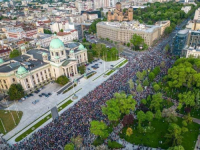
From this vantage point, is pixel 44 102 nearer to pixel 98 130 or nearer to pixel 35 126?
pixel 35 126

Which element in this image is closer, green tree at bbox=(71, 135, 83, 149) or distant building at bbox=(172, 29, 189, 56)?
green tree at bbox=(71, 135, 83, 149)

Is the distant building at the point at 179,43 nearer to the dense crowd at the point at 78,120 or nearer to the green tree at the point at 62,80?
the dense crowd at the point at 78,120

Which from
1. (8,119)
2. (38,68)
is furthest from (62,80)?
(8,119)

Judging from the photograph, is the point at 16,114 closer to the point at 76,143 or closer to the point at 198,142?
the point at 76,143

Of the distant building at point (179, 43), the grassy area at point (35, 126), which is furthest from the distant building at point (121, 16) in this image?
the grassy area at point (35, 126)

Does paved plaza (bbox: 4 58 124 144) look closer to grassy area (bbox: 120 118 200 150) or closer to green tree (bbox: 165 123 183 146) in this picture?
grassy area (bbox: 120 118 200 150)

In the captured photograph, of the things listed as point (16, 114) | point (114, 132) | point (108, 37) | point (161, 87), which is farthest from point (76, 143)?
point (108, 37)

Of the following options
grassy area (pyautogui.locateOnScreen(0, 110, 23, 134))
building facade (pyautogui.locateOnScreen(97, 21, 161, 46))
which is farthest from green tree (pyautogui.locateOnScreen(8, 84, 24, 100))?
building facade (pyautogui.locateOnScreen(97, 21, 161, 46))
